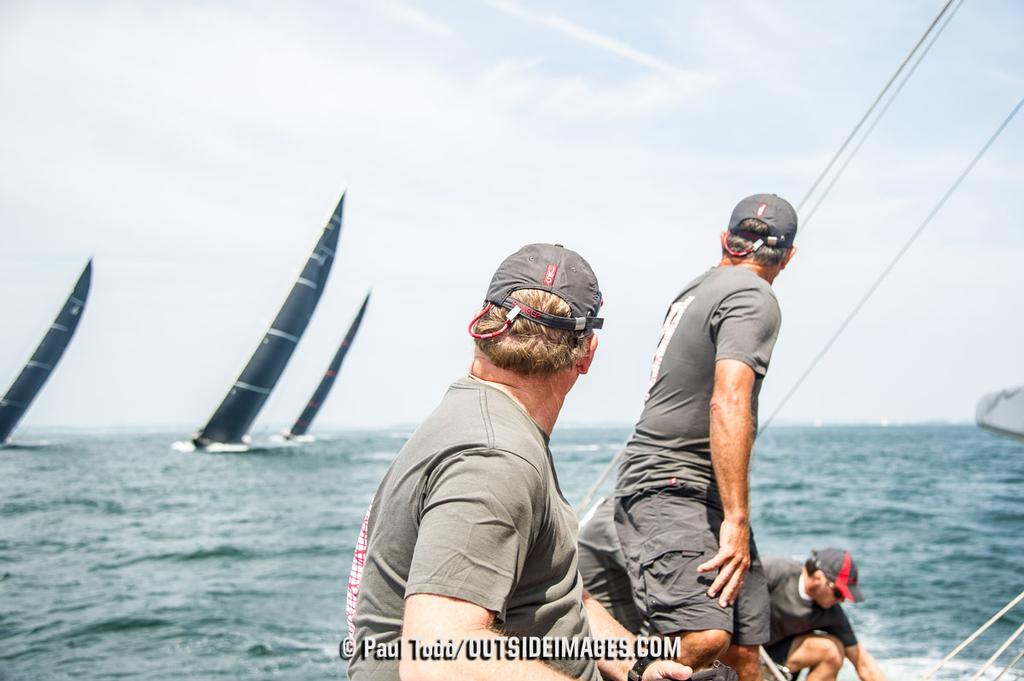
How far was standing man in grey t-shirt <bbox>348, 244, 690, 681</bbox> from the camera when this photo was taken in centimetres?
124

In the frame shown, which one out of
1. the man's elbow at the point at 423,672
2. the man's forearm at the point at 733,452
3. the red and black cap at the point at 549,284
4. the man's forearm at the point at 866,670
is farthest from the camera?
the man's forearm at the point at 866,670

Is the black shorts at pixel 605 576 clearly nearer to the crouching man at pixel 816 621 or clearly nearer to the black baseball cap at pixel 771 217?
the black baseball cap at pixel 771 217

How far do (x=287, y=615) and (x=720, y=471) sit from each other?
905cm

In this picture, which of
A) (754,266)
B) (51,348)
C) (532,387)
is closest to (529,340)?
(532,387)

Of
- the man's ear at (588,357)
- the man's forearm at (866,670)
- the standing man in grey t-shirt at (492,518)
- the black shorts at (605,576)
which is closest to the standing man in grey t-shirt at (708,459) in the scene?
the black shorts at (605,576)

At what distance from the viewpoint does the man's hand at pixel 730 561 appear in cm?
234

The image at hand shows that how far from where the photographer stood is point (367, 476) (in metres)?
35.2

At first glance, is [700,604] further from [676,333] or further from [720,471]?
[676,333]

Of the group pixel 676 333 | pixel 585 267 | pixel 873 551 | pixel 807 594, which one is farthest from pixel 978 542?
pixel 585 267

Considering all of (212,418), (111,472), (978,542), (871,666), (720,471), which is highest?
(978,542)

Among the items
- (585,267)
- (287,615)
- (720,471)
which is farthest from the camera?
(287,615)

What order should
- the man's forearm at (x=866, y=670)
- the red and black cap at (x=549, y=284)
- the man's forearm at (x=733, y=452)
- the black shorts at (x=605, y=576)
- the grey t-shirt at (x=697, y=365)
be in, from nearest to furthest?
the red and black cap at (x=549, y=284)
the man's forearm at (x=733, y=452)
the grey t-shirt at (x=697, y=365)
the black shorts at (x=605, y=576)
the man's forearm at (x=866, y=670)

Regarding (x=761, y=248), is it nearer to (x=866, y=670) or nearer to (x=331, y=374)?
(x=866, y=670)

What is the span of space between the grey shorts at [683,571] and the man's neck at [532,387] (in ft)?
3.45
